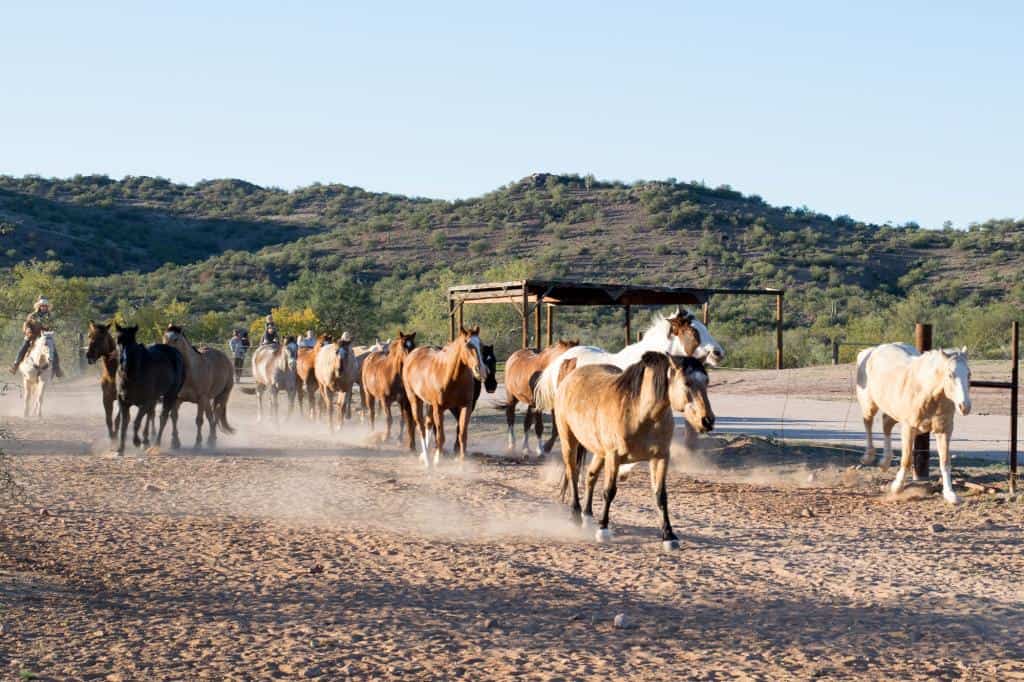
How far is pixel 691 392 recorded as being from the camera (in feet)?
29.8

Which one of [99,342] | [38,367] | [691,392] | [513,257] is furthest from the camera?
[513,257]

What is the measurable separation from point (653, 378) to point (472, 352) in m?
6.31

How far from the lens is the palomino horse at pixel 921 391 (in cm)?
1202

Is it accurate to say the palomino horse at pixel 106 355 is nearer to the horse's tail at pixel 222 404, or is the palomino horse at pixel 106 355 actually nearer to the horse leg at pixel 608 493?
the horse's tail at pixel 222 404

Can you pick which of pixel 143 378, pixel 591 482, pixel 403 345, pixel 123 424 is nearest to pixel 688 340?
pixel 591 482

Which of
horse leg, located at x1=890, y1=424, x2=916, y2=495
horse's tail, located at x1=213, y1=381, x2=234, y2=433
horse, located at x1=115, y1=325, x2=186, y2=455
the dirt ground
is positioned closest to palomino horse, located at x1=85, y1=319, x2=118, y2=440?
horse, located at x1=115, y1=325, x2=186, y2=455

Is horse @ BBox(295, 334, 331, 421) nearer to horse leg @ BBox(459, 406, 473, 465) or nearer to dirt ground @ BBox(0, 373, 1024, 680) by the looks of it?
horse leg @ BBox(459, 406, 473, 465)

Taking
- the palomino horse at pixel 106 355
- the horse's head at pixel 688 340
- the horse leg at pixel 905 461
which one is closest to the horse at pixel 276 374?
the palomino horse at pixel 106 355

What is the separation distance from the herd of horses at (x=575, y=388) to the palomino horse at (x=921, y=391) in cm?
2

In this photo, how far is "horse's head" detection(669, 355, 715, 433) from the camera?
29.6ft

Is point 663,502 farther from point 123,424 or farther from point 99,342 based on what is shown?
point 99,342

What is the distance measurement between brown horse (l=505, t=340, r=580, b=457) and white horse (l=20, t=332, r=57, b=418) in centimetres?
1107

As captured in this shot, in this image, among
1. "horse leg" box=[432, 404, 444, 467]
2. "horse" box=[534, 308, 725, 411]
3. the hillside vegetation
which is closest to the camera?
"horse" box=[534, 308, 725, 411]

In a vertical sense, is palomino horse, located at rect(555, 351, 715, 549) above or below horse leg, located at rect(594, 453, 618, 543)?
above
